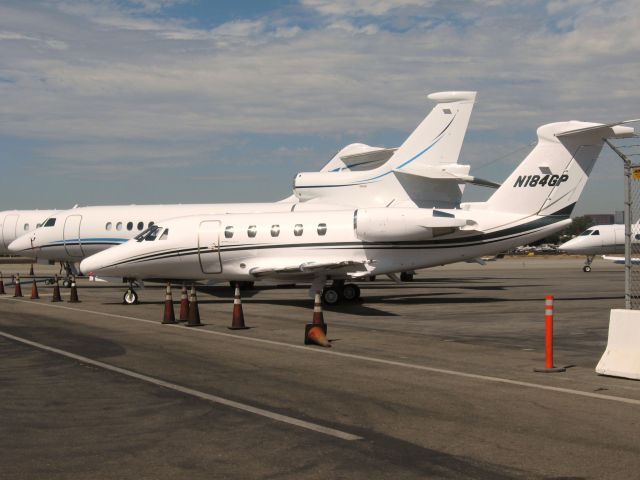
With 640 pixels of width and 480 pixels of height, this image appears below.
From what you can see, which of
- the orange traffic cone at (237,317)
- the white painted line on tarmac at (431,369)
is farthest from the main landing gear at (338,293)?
the orange traffic cone at (237,317)

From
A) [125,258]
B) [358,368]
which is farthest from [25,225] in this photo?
[358,368]

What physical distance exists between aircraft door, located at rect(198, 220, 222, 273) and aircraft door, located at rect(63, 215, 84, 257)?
10328 mm

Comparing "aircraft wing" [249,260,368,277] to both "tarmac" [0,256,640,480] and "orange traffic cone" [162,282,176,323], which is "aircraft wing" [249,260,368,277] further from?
"orange traffic cone" [162,282,176,323]

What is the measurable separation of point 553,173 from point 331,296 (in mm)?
7141

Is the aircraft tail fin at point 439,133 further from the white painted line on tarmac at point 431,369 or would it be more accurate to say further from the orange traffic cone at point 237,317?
the white painted line on tarmac at point 431,369

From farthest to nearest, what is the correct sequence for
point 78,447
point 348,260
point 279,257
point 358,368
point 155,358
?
point 279,257, point 348,260, point 155,358, point 358,368, point 78,447

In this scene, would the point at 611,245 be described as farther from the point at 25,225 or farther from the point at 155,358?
the point at 155,358

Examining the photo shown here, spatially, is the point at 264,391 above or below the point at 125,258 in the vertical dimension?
below

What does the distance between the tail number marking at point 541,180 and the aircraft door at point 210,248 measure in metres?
8.88

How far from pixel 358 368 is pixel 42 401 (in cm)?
444

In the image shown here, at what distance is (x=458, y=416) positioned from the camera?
8.35 metres

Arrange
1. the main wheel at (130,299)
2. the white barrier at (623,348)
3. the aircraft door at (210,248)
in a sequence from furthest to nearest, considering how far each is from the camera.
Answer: the main wheel at (130,299)
the aircraft door at (210,248)
the white barrier at (623,348)

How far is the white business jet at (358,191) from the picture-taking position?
1064 inches

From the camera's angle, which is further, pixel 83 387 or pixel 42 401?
pixel 83 387
